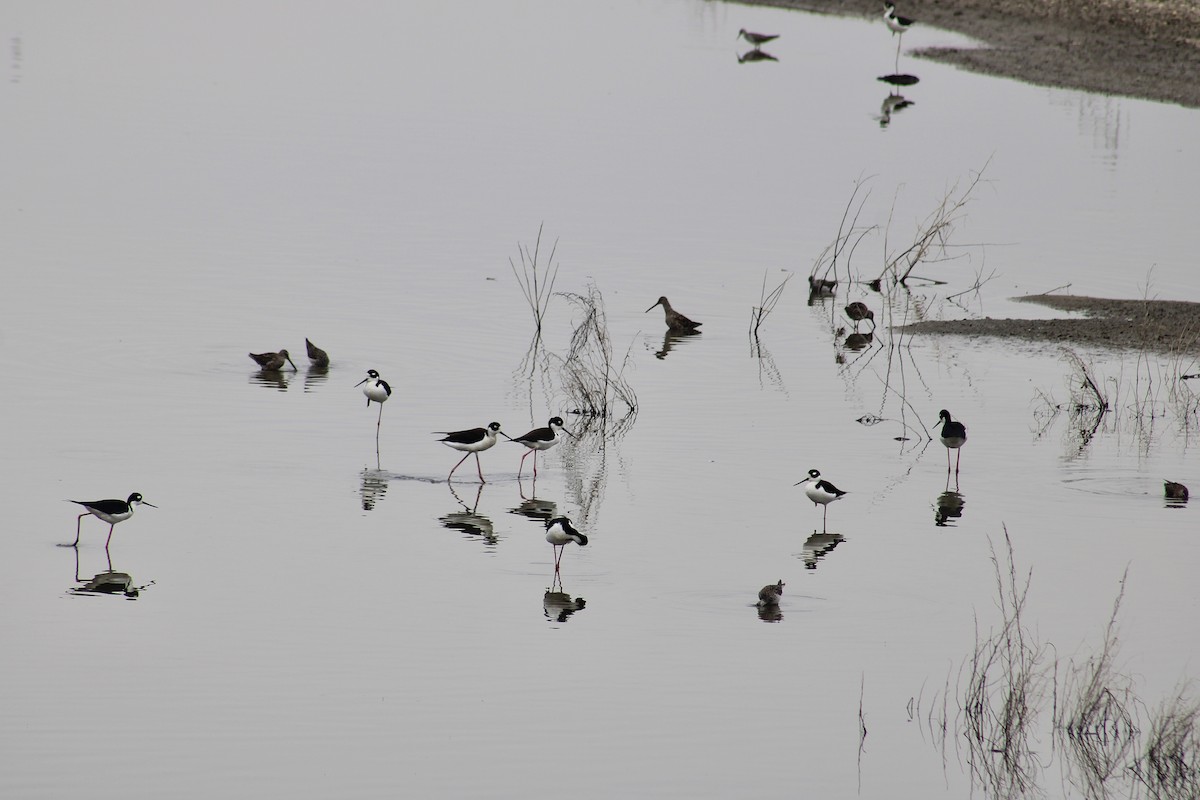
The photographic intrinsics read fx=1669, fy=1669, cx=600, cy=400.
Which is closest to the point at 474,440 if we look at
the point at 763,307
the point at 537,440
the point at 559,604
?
the point at 537,440

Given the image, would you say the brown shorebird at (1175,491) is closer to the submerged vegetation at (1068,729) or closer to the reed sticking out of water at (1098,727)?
the submerged vegetation at (1068,729)

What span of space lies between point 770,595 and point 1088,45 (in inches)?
1523

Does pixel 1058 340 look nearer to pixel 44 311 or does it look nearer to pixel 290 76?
pixel 44 311

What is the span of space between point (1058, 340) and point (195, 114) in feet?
74.8

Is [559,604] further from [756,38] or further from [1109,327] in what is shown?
[756,38]

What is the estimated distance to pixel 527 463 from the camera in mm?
15922

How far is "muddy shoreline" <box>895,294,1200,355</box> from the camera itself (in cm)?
2033

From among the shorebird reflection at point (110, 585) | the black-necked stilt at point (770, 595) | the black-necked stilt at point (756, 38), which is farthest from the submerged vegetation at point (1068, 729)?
the black-necked stilt at point (756, 38)

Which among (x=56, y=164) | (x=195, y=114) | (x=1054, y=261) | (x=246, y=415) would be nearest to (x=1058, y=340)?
(x=1054, y=261)

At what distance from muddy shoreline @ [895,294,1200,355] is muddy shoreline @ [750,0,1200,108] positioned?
1930 cm

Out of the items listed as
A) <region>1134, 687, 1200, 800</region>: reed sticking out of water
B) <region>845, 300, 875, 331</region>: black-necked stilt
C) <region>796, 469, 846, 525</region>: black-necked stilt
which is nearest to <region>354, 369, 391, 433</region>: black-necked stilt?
<region>796, 469, 846, 525</region>: black-necked stilt

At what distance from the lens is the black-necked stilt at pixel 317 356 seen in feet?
60.5

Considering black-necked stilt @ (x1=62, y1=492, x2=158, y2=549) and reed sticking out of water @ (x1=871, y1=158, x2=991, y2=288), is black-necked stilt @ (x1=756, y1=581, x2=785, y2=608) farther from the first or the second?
reed sticking out of water @ (x1=871, y1=158, x2=991, y2=288)

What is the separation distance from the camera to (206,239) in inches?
1014
